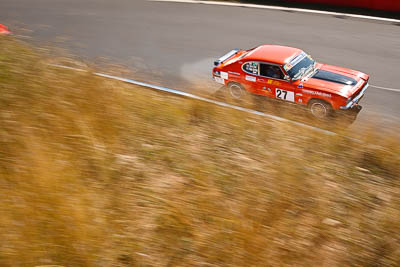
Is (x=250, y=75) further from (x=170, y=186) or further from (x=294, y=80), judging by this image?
(x=170, y=186)

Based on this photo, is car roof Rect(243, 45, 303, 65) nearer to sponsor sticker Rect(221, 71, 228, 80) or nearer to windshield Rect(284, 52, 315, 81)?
windshield Rect(284, 52, 315, 81)

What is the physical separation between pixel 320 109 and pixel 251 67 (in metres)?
2.05

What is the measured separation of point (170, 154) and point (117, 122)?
1019mm

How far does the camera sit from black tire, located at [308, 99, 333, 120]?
8180mm

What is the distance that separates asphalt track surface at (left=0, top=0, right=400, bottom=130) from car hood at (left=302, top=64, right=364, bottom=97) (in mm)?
841

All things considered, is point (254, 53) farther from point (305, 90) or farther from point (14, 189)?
point (14, 189)

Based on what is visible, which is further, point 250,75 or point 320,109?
point 250,75

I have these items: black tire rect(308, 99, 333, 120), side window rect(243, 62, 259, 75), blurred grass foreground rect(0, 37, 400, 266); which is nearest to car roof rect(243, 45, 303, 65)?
side window rect(243, 62, 259, 75)

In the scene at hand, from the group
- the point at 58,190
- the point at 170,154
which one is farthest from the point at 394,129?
the point at 58,190

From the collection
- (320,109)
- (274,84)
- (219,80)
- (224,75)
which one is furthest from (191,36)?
(320,109)

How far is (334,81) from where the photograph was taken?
8.41 meters

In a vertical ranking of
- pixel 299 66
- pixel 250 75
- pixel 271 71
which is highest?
pixel 299 66

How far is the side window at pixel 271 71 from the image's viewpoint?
28.2ft

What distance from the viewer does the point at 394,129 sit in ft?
25.2
